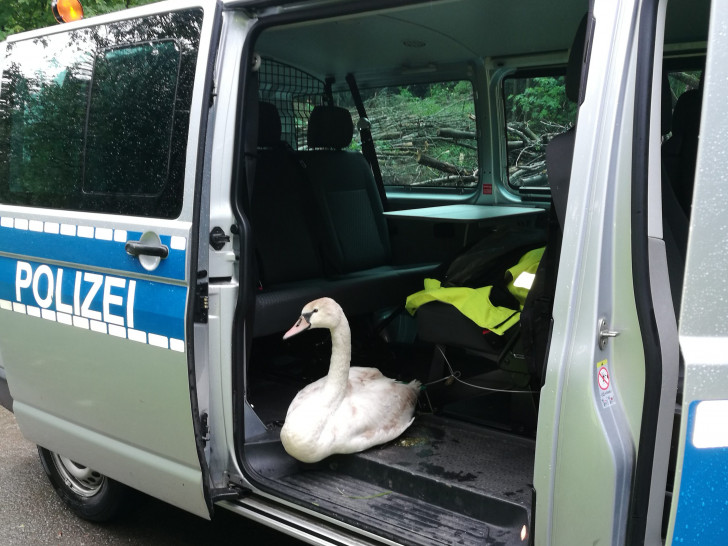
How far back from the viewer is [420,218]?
4.15 m

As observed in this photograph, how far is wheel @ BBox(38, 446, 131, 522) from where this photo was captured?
339 centimetres

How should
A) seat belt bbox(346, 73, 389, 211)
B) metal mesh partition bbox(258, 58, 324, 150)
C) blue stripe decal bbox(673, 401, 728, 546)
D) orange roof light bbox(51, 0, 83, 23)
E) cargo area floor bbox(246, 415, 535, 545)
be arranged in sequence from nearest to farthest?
blue stripe decal bbox(673, 401, 728, 546) → cargo area floor bbox(246, 415, 535, 545) → orange roof light bbox(51, 0, 83, 23) → metal mesh partition bbox(258, 58, 324, 150) → seat belt bbox(346, 73, 389, 211)

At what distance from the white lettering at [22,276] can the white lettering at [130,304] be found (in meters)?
0.61

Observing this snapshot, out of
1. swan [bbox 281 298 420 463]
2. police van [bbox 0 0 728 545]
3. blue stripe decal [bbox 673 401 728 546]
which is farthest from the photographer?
swan [bbox 281 298 420 463]

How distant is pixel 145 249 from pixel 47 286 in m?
0.64

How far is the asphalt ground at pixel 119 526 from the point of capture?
11.1ft

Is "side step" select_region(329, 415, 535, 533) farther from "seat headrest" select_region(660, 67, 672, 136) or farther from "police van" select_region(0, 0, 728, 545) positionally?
"seat headrest" select_region(660, 67, 672, 136)

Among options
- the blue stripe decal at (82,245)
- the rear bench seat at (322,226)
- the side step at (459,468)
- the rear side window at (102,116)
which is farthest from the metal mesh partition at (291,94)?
the side step at (459,468)

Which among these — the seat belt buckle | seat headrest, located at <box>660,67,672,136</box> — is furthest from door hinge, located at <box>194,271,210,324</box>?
the seat belt buckle

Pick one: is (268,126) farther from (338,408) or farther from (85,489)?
(85,489)

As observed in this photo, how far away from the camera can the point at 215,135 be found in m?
2.62

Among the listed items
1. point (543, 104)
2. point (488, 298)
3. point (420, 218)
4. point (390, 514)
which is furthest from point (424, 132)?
point (390, 514)

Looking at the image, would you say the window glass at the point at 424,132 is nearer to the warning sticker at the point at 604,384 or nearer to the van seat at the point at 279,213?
the van seat at the point at 279,213

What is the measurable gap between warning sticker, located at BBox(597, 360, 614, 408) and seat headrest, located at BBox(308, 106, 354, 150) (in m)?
3.09
